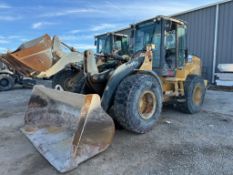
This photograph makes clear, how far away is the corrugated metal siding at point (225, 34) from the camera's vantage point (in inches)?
378

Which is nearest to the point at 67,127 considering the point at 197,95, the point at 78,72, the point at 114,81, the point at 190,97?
the point at 114,81

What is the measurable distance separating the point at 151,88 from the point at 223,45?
7300 millimetres

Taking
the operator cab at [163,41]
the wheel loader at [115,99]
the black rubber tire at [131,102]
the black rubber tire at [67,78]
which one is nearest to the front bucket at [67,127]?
the wheel loader at [115,99]

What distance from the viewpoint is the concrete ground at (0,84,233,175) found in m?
2.78

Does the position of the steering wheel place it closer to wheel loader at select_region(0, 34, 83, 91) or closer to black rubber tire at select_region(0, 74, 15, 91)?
wheel loader at select_region(0, 34, 83, 91)

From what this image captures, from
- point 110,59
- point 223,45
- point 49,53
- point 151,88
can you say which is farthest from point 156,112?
point 223,45

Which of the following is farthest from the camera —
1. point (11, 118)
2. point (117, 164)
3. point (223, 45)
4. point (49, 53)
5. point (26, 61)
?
point (223, 45)

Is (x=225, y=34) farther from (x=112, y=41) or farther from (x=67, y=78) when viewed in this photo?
(x=67, y=78)

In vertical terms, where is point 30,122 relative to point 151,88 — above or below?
below

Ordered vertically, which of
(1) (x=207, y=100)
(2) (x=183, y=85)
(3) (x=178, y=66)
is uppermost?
(3) (x=178, y=66)

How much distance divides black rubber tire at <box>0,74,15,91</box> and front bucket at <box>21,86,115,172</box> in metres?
7.20

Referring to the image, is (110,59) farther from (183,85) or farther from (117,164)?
(117,164)

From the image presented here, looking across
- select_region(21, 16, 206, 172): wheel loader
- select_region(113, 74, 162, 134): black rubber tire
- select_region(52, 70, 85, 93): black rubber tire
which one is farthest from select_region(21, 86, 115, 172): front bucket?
select_region(52, 70, 85, 93): black rubber tire

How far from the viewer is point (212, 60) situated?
10344mm
